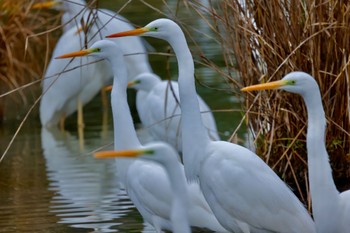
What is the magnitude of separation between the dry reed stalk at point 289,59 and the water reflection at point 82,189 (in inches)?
43.5

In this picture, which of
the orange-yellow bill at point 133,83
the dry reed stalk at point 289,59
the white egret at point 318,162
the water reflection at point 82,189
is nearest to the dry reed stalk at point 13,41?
the water reflection at point 82,189

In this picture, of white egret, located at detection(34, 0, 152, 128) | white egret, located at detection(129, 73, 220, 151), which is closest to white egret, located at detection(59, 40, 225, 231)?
white egret, located at detection(129, 73, 220, 151)

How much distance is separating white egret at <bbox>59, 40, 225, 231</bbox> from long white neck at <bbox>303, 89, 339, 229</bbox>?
86 cm

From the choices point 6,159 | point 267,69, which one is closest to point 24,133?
point 6,159

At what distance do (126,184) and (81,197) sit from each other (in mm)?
1373

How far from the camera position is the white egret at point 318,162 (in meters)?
4.37

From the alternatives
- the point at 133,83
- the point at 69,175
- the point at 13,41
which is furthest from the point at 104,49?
the point at 13,41

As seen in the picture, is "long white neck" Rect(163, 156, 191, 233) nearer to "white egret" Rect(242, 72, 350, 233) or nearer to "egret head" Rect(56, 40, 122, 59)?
"white egret" Rect(242, 72, 350, 233)

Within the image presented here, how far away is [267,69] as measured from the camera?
552cm

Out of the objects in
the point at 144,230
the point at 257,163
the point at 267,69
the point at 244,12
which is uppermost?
the point at 244,12

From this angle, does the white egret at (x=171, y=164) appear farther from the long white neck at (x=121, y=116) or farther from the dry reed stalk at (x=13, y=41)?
the dry reed stalk at (x=13, y=41)

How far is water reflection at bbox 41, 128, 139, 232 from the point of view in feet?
19.7

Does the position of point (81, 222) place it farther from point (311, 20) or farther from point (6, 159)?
point (6, 159)

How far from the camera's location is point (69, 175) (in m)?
7.52
